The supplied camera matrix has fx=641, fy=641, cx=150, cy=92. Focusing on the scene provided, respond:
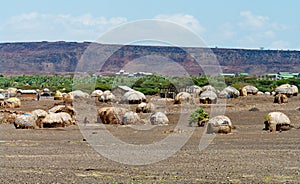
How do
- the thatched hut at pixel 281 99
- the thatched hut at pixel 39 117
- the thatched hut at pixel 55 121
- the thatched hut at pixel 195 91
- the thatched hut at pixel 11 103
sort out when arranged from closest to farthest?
the thatched hut at pixel 55 121 < the thatched hut at pixel 39 117 < the thatched hut at pixel 281 99 < the thatched hut at pixel 11 103 < the thatched hut at pixel 195 91

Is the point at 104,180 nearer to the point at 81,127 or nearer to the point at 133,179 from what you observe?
the point at 133,179

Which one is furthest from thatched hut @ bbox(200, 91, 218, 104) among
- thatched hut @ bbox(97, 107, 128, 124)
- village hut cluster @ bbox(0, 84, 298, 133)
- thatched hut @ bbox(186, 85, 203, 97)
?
thatched hut @ bbox(97, 107, 128, 124)

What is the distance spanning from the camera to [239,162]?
19.1 meters

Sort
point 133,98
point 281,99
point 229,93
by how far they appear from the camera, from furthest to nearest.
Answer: point 229,93 → point 133,98 → point 281,99

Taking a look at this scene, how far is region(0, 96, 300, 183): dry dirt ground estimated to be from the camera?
15.5m

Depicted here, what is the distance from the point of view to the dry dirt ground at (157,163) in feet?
50.9

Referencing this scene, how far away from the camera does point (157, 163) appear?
19.0 m

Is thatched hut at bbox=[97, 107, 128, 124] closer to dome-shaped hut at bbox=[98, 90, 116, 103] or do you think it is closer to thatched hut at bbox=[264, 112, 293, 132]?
thatched hut at bbox=[264, 112, 293, 132]

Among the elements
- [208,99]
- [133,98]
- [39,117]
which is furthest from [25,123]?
[133,98]

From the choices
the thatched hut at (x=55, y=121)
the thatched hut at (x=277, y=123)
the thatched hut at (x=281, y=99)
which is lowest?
the thatched hut at (x=55, y=121)

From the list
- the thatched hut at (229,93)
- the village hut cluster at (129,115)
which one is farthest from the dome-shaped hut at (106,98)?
the thatched hut at (229,93)

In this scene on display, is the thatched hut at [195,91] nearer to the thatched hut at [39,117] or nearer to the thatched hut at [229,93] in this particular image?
the thatched hut at [229,93]

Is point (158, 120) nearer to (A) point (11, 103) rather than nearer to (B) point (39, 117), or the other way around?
(B) point (39, 117)

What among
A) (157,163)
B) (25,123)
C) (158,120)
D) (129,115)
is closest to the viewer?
(157,163)
